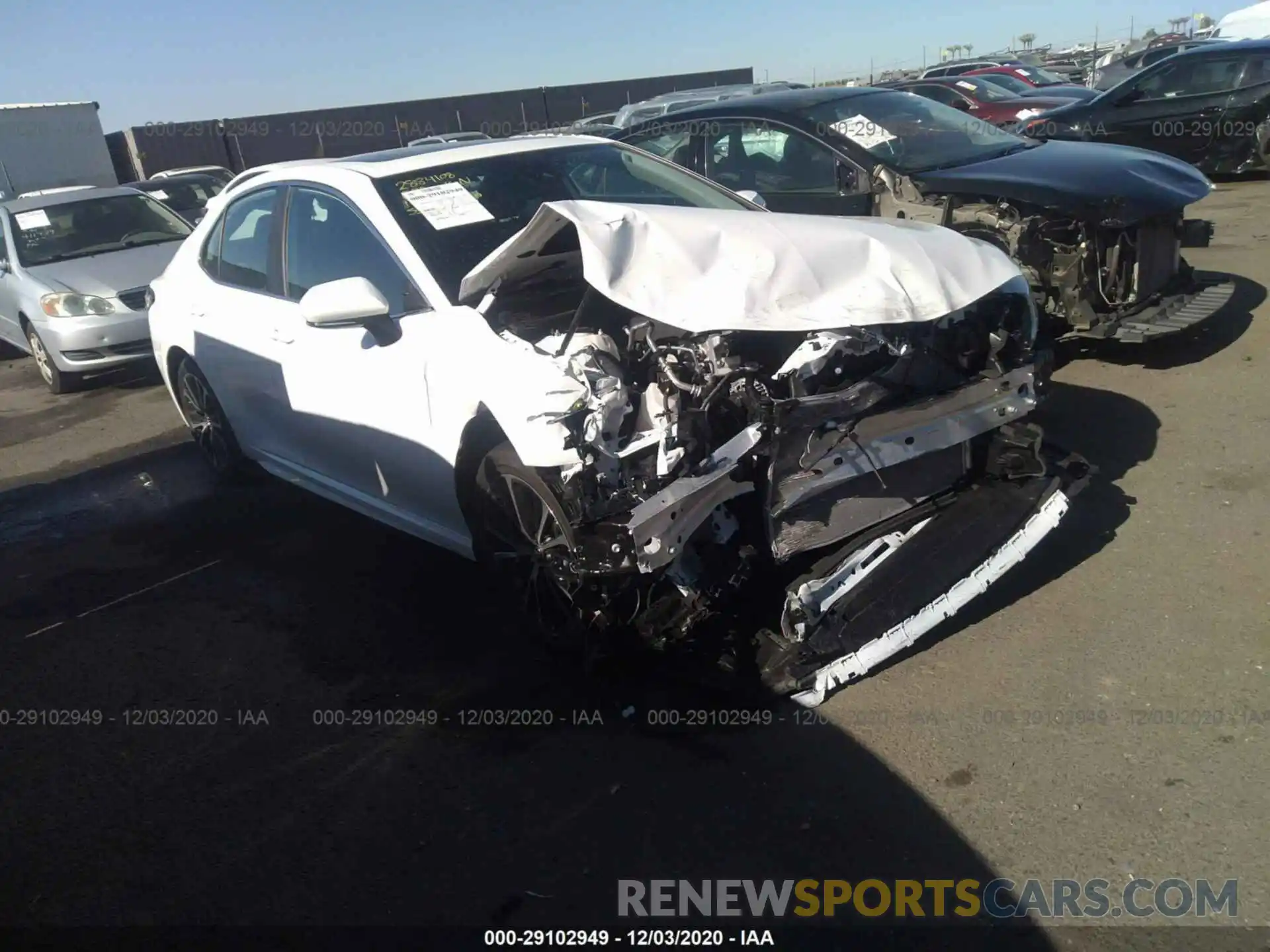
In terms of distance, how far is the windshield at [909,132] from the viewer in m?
6.34

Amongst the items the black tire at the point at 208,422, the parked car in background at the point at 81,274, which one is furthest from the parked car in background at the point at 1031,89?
the black tire at the point at 208,422

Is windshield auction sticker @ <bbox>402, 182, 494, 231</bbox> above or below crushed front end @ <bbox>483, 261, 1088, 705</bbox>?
above

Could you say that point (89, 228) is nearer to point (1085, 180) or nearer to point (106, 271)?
point (106, 271)

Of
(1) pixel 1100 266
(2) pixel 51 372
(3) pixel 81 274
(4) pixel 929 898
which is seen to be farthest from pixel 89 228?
(4) pixel 929 898

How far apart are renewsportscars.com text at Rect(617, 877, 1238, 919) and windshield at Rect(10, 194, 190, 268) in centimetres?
894

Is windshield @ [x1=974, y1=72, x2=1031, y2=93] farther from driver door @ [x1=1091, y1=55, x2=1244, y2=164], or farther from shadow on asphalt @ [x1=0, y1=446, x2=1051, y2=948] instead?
shadow on asphalt @ [x1=0, y1=446, x2=1051, y2=948]

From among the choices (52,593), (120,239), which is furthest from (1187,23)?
(52,593)

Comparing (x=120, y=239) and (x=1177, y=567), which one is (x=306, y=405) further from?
(x=120, y=239)

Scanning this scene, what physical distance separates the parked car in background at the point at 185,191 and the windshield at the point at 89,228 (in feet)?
12.9

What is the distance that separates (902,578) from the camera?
3201 millimetres

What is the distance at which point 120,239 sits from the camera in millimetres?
9383

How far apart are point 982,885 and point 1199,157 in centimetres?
1196

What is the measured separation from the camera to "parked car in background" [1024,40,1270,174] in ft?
36.9

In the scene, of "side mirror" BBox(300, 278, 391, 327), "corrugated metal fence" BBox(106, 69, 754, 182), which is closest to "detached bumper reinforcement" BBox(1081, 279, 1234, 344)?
"side mirror" BBox(300, 278, 391, 327)
